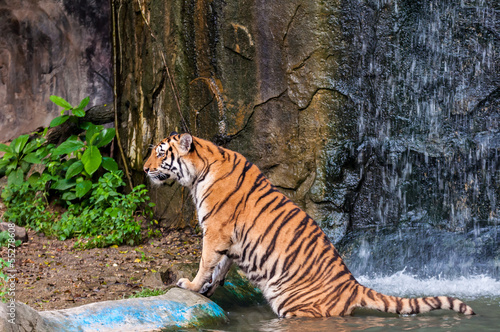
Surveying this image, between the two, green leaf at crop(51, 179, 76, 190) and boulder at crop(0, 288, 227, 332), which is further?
green leaf at crop(51, 179, 76, 190)

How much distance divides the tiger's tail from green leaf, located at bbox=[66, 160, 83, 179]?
192 inches

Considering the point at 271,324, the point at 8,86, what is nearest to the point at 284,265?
the point at 271,324

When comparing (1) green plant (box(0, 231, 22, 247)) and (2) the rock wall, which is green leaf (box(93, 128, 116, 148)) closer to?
(2) the rock wall

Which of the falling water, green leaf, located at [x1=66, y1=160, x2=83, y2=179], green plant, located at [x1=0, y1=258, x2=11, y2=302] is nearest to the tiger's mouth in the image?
green plant, located at [x1=0, y1=258, x2=11, y2=302]

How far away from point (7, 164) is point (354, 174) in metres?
5.09

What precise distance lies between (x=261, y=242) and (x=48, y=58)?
5733mm

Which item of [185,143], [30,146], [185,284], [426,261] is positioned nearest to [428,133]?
[426,261]

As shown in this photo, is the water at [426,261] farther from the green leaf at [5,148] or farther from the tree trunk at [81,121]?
the green leaf at [5,148]

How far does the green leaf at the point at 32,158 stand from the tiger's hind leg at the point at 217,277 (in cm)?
443

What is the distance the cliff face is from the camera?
242 inches

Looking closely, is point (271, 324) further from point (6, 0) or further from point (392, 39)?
point (6, 0)

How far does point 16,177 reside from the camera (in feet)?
25.8

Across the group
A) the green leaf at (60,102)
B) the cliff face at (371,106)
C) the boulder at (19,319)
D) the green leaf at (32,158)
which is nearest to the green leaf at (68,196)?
the green leaf at (32,158)

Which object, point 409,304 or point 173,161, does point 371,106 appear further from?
point 409,304
